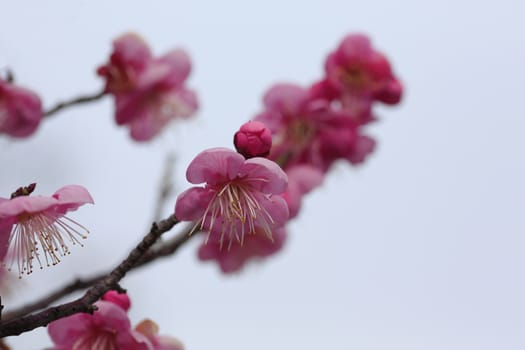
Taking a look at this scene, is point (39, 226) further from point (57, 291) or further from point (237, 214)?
point (57, 291)

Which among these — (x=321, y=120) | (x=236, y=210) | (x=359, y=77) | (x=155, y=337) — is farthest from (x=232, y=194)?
(x=359, y=77)

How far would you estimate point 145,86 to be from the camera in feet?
11.0

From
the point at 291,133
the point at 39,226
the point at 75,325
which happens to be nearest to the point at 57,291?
the point at 75,325

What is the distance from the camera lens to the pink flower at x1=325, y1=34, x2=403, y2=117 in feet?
11.2

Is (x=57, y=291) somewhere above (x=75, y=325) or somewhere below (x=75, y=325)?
above

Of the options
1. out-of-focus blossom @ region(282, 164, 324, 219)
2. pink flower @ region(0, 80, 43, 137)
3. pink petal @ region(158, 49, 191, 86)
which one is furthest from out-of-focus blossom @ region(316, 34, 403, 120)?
pink flower @ region(0, 80, 43, 137)

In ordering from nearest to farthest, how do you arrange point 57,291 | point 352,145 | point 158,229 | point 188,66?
point 158,229 < point 57,291 < point 352,145 < point 188,66

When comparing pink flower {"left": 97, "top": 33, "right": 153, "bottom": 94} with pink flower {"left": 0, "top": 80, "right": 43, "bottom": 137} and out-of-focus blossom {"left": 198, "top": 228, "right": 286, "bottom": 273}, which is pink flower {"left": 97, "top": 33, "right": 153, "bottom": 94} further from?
out-of-focus blossom {"left": 198, "top": 228, "right": 286, "bottom": 273}

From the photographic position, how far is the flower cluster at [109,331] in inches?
79.7

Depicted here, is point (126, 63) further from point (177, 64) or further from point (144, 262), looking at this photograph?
point (144, 262)

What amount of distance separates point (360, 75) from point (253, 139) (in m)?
1.73

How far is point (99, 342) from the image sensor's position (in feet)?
6.79

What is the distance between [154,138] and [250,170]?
72.3 inches

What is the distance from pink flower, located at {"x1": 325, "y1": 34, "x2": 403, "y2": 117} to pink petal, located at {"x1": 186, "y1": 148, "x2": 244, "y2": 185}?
5.18 ft
